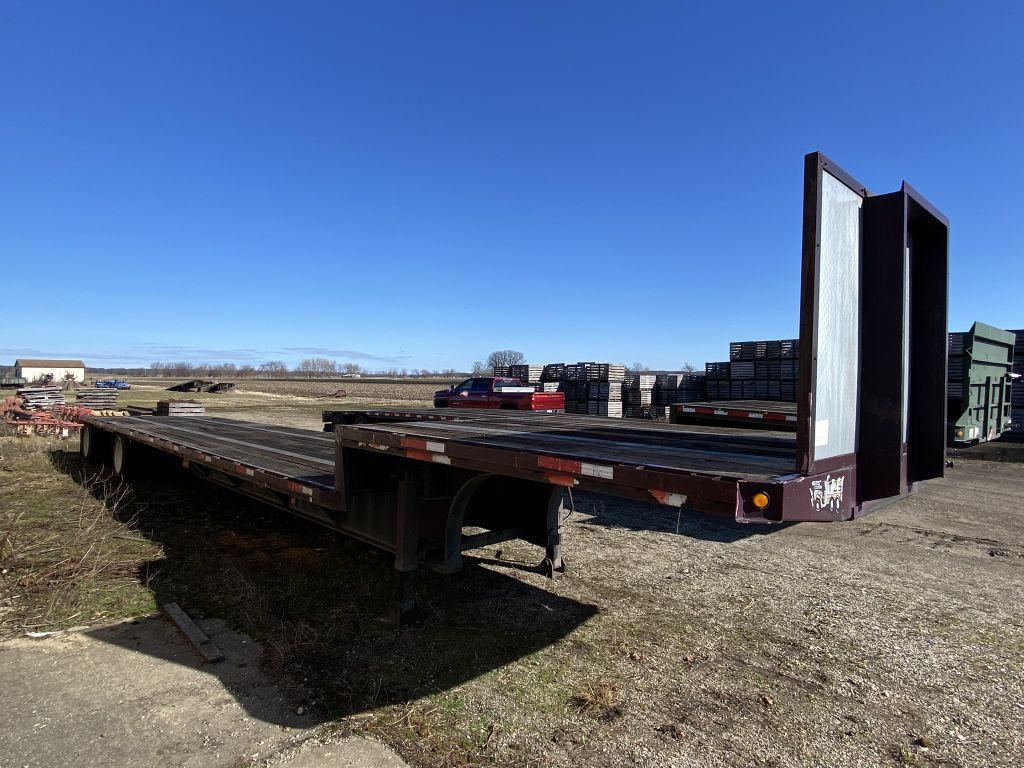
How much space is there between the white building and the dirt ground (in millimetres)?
98831

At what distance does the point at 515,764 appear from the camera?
103 inches

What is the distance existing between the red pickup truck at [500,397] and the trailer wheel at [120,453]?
10.6m

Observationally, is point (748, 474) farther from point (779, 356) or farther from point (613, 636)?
point (779, 356)

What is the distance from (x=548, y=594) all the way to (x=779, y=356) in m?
13.5

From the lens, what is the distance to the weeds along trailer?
828 cm

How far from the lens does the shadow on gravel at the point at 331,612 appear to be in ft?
10.9

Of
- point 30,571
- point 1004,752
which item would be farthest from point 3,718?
point 1004,752

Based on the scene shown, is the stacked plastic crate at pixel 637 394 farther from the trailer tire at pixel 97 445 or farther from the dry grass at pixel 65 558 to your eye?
the dry grass at pixel 65 558

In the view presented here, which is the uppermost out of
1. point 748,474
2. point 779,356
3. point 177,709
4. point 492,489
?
point 779,356

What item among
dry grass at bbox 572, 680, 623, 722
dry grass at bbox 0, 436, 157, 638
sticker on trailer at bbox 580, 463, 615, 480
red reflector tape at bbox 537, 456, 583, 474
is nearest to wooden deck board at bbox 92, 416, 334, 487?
dry grass at bbox 0, 436, 157, 638

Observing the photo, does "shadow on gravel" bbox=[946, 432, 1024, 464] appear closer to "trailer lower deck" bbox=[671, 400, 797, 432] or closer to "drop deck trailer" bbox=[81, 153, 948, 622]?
"trailer lower deck" bbox=[671, 400, 797, 432]

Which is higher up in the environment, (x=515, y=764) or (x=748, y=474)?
(x=748, y=474)

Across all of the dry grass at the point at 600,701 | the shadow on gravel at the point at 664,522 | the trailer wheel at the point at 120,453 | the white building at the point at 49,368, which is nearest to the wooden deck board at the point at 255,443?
the trailer wheel at the point at 120,453

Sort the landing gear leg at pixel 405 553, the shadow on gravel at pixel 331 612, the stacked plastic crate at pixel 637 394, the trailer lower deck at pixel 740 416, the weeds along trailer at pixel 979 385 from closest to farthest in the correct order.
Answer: the shadow on gravel at pixel 331 612, the landing gear leg at pixel 405 553, the trailer lower deck at pixel 740 416, the weeds along trailer at pixel 979 385, the stacked plastic crate at pixel 637 394
